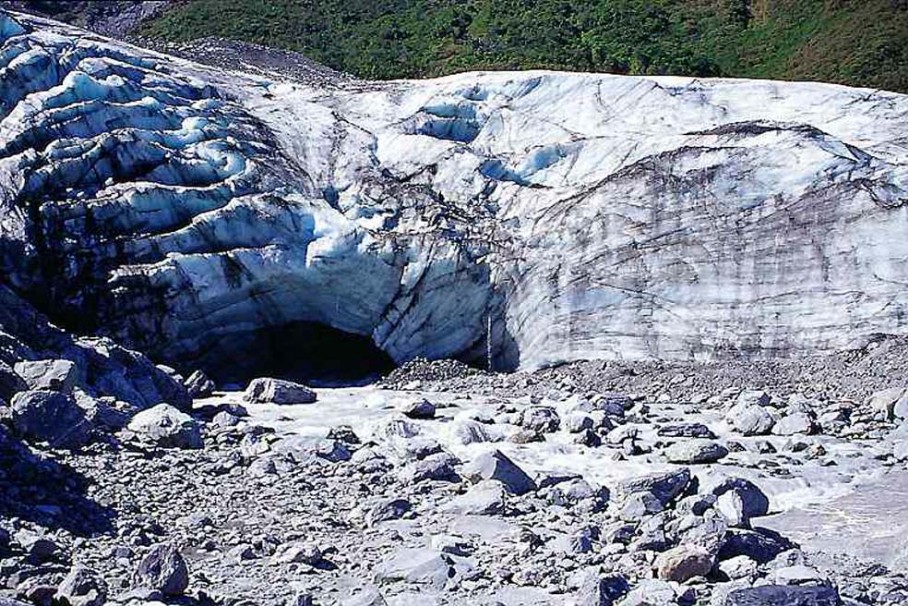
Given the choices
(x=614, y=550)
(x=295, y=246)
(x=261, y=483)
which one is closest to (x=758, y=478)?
(x=614, y=550)

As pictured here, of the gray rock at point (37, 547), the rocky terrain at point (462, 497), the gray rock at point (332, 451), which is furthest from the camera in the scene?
the gray rock at point (332, 451)

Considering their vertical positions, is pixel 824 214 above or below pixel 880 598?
above

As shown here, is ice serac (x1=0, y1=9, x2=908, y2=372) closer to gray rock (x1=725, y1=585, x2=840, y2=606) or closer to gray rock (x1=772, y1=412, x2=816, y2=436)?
gray rock (x1=772, y1=412, x2=816, y2=436)

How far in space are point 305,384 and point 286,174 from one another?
3831 mm

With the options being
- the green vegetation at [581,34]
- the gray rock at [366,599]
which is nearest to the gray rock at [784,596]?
the gray rock at [366,599]

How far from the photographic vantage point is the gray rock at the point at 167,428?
14.5m

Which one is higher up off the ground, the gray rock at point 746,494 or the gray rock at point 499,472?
the gray rock at point 746,494

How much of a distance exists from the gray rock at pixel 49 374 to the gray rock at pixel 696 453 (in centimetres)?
770

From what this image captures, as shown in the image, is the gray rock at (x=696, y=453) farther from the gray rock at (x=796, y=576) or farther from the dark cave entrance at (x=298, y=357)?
the dark cave entrance at (x=298, y=357)

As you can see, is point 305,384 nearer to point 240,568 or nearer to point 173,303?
point 173,303

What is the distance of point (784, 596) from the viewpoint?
9680mm

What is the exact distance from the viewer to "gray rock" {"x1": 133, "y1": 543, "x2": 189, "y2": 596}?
9.96 meters

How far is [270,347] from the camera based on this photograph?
68.1ft

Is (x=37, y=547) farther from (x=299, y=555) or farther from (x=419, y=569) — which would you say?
(x=419, y=569)
